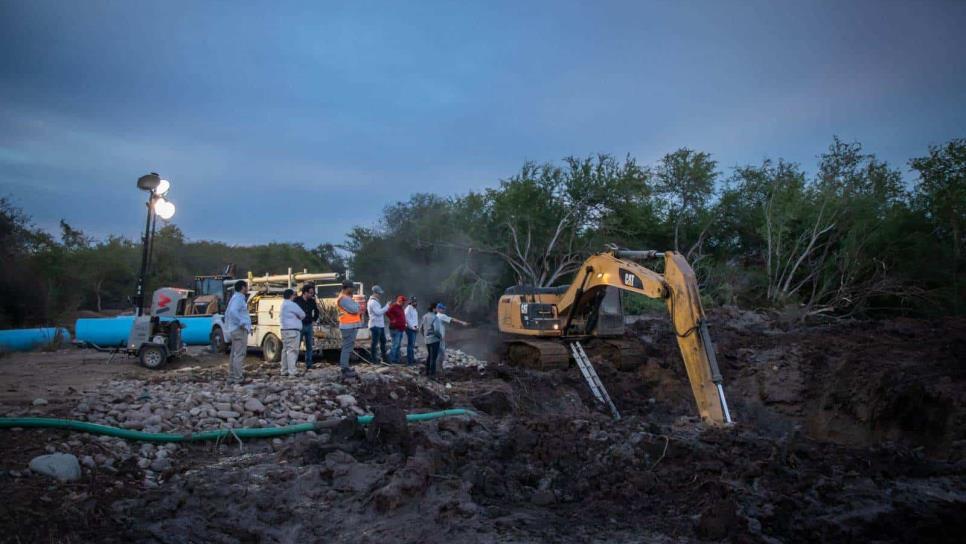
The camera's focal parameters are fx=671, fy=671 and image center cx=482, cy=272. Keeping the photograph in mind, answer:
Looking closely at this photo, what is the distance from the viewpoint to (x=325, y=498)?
589 centimetres

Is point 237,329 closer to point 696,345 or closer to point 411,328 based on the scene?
point 411,328

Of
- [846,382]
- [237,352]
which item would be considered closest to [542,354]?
[846,382]

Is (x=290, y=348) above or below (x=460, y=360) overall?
above

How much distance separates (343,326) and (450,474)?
652 cm

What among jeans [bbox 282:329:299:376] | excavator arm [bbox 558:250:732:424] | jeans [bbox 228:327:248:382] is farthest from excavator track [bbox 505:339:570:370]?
jeans [bbox 228:327:248:382]

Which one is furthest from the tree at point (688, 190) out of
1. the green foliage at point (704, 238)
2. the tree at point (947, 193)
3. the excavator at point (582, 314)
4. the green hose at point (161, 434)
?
the green hose at point (161, 434)

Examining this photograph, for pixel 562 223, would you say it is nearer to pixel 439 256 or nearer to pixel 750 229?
pixel 439 256

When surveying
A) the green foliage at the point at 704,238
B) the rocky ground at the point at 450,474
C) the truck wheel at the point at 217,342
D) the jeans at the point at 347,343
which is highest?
the green foliage at the point at 704,238

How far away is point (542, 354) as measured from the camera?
46.3 feet

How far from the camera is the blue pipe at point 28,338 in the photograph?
19.4 m

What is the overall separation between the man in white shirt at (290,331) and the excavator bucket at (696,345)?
20.3 ft

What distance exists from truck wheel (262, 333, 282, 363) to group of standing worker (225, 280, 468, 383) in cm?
187

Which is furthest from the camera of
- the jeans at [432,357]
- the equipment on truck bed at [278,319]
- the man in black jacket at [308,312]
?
the equipment on truck bed at [278,319]

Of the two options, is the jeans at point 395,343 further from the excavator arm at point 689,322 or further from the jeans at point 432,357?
the excavator arm at point 689,322
